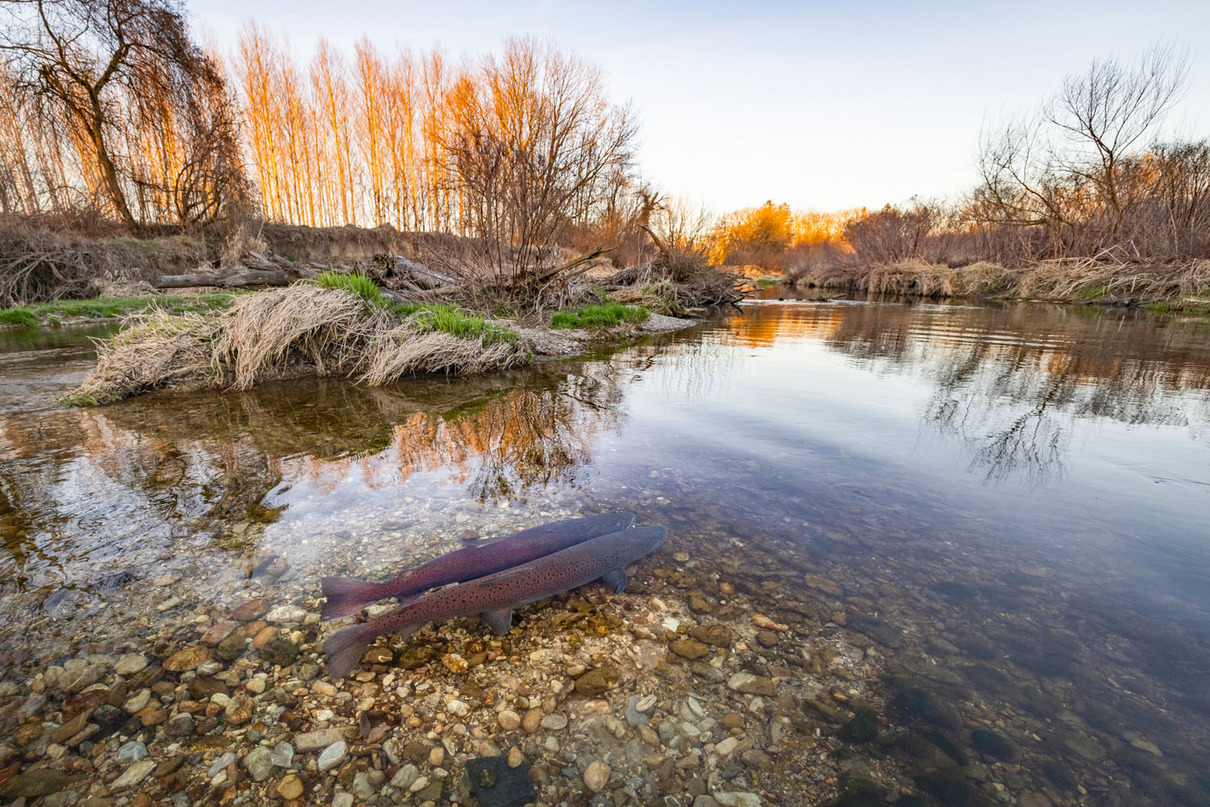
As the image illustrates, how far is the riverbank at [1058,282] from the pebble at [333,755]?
2609 cm

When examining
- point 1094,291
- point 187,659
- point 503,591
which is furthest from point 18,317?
point 1094,291

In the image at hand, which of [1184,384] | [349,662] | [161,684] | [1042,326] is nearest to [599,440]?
[349,662]

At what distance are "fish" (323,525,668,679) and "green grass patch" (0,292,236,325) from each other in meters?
12.3

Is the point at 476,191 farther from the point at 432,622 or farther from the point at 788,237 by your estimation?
the point at 788,237

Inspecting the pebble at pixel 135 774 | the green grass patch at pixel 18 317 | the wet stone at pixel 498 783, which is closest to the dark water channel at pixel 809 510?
the pebble at pixel 135 774

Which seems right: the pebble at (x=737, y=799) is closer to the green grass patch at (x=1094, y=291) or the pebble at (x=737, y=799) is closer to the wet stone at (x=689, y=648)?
the wet stone at (x=689, y=648)

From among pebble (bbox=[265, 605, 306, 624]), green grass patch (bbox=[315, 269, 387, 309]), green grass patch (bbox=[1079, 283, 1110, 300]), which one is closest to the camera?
pebble (bbox=[265, 605, 306, 624])

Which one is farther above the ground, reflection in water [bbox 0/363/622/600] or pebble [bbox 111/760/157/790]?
reflection in water [bbox 0/363/622/600]

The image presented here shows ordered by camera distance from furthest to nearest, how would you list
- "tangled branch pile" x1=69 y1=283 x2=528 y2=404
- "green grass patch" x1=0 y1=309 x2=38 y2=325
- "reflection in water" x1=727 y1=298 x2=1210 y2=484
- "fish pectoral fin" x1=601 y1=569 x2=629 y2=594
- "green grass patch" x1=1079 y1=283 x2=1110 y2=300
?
1. "green grass patch" x1=1079 y1=283 x2=1110 y2=300
2. "green grass patch" x1=0 y1=309 x2=38 y2=325
3. "tangled branch pile" x1=69 y1=283 x2=528 y2=404
4. "reflection in water" x1=727 y1=298 x2=1210 y2=484
5. "fish pectoral fin" x1=601 y1=569 x2=629 y2=594

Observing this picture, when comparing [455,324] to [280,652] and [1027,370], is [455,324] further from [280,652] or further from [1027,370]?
[1027,370]

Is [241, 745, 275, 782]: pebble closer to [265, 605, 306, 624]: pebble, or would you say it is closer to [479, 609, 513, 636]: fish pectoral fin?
[265, 605, 306, 624]: pebble

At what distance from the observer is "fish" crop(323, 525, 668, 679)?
2018 millimetres

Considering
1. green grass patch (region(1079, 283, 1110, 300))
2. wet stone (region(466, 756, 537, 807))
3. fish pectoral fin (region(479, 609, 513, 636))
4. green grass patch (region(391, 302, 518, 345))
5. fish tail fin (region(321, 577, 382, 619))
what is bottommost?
wet stone (region(466, 756, 537, 807))

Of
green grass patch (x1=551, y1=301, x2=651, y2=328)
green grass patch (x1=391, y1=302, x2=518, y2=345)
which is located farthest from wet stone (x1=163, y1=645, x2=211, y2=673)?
green grass patch (x1=551, y1=301, x2=651, y2=328)
